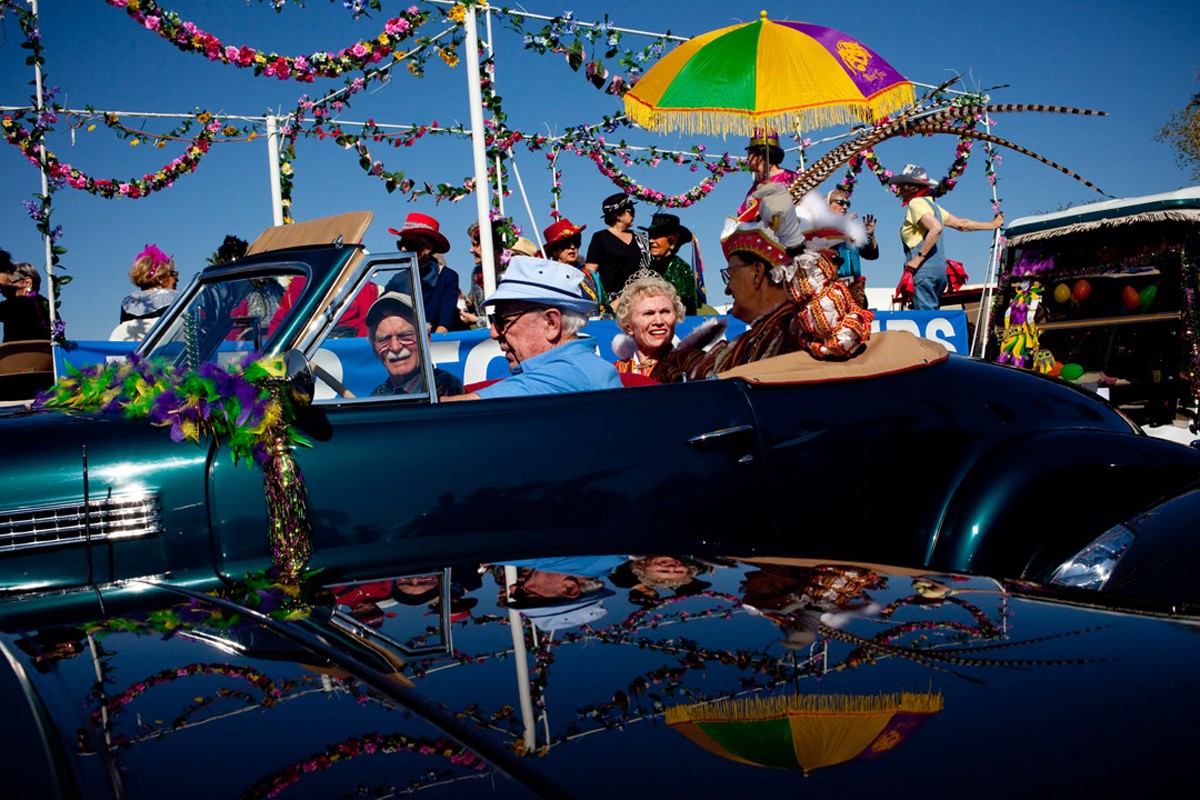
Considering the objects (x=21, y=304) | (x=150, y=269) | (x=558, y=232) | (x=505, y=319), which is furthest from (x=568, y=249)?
(x=505, y=319)

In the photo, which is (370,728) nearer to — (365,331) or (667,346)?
(365,331)

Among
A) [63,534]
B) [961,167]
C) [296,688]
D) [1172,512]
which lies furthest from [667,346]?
[961,167]

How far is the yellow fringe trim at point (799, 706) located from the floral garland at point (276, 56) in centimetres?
939

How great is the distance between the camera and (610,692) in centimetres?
112

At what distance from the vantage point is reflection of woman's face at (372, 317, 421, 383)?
9.57 feet

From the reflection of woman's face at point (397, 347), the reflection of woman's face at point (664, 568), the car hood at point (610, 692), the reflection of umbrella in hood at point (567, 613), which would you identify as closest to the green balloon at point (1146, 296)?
the reflection of woman's face at point (397, 347)

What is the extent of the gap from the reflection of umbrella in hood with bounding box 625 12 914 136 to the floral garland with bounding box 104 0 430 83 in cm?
349

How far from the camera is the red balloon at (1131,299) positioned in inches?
364

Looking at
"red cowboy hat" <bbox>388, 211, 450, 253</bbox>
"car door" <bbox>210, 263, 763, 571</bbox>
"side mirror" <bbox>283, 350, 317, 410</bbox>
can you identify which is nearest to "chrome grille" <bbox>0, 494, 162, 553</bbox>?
"car door" <bbox>210, 263, 763, 571</bbox>

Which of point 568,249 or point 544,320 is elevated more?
point 568,249

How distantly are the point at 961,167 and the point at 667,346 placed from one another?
11.4m

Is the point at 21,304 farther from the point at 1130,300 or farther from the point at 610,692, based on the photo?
the point at 1130,300

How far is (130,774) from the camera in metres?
0.93

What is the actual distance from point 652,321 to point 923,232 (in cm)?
609
